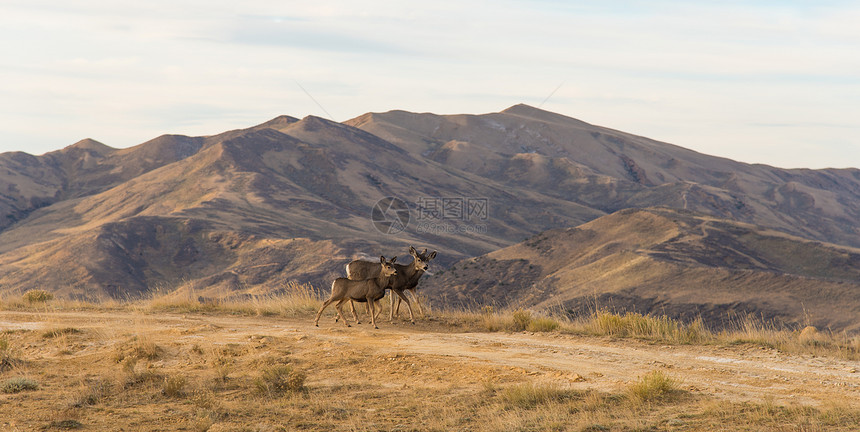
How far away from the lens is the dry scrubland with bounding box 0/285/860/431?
9.14 m

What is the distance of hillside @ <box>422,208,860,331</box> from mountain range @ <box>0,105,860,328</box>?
0.51 ft

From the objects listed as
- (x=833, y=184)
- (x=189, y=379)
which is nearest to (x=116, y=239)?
(x=189, y=379)

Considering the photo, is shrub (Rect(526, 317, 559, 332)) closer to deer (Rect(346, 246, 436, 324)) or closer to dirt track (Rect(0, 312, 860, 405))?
dirt track (Rect(0, 312, 860, 405))

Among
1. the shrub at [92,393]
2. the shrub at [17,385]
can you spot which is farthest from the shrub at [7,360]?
the shrub at [92,393]

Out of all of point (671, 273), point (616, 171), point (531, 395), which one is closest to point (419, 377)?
point (531, 395)

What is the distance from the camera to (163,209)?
7338cm

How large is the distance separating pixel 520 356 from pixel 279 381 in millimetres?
4404

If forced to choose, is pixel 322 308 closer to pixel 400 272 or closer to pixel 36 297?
pixel 400 272

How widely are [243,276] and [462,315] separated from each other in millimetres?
38532

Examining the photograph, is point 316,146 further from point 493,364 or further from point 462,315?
point 493,364

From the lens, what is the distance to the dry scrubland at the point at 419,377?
30.0 feet

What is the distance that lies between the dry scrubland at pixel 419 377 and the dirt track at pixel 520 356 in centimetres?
5

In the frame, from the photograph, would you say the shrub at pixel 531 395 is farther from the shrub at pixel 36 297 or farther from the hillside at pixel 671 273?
the hillside at pixel 671 273

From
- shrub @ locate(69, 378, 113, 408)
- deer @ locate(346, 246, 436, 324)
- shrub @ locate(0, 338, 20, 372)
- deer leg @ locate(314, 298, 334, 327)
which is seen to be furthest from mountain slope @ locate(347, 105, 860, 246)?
shrub @ locate(69, 378, 113, 408)
